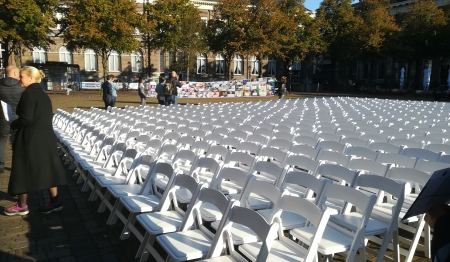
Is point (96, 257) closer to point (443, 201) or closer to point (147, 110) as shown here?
point (443, 201)

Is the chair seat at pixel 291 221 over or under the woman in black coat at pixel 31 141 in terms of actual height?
under

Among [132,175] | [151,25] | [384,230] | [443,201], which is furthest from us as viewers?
[151,25]

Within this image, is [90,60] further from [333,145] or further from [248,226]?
[248,226]

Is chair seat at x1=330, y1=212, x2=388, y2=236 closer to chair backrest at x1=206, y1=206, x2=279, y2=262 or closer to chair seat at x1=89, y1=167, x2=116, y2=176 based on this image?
chair backrest at x1=206, y1=206, x2=279, y2=262

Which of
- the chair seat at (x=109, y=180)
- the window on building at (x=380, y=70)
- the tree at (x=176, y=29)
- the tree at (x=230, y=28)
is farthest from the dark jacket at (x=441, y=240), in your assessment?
the window on building at (x=380, y=70)

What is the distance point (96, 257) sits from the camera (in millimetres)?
3816

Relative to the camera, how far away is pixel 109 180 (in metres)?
4.84

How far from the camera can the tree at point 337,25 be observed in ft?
146

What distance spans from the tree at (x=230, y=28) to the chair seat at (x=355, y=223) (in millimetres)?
34598

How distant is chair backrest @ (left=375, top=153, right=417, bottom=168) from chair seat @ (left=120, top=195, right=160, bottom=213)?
112 inches

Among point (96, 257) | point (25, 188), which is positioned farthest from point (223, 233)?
point (25, 188)

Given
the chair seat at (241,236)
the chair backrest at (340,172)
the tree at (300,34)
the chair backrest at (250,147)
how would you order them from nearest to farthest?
the chair seat at (241,236)
the chair backrest at (340,172)
the chair backrest at (250,147)
the tree at (300,34)

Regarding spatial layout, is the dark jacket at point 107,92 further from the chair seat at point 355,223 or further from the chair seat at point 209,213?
the chair seat at point 355,223

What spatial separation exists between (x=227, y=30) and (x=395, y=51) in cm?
1786
